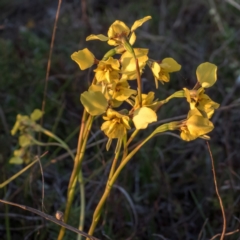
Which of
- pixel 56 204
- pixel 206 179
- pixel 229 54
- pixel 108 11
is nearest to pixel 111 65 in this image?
pixel 56 204

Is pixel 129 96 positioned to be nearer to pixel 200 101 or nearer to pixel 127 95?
pixel 127 95

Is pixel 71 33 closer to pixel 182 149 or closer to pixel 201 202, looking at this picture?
pixel 182 149

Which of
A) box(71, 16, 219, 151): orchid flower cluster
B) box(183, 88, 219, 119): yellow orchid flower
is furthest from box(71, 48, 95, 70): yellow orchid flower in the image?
box(183, 88, 219, 119): yellow orchid flower

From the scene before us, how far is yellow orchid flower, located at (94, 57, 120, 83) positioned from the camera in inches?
32.7

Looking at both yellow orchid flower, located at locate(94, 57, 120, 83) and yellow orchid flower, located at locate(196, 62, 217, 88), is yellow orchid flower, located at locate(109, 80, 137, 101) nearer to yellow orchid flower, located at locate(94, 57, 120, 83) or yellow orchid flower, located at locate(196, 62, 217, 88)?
yellow orchid flower, located at locate(94, 57, 120, 83)

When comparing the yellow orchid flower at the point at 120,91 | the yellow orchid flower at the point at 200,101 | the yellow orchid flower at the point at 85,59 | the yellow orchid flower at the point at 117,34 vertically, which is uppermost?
the yellow orchid flower at the point at 117,34

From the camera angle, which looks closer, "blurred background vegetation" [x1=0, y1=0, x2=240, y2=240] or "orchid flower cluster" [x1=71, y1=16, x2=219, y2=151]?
"orchid flower cluster" [x1=71, y1=16, x2=219, y2=151]

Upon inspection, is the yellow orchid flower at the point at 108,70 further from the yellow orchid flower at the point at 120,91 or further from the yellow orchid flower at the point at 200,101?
the yellow orchid flower at the point at 200,101

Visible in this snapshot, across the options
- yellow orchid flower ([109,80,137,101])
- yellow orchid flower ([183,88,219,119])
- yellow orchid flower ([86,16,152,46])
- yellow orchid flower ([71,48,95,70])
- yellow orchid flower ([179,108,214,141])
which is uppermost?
yellow orchid flower ([86,16,152,46])

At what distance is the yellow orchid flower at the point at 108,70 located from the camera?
0.83m

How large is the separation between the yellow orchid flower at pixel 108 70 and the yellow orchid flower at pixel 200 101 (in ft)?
0.38

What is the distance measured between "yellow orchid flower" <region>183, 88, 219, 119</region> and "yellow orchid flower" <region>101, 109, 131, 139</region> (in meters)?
0.11

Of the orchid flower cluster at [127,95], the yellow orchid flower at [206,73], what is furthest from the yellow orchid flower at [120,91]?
the yellow orchid flower at [206,73]

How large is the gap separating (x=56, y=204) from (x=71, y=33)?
3.29ft
